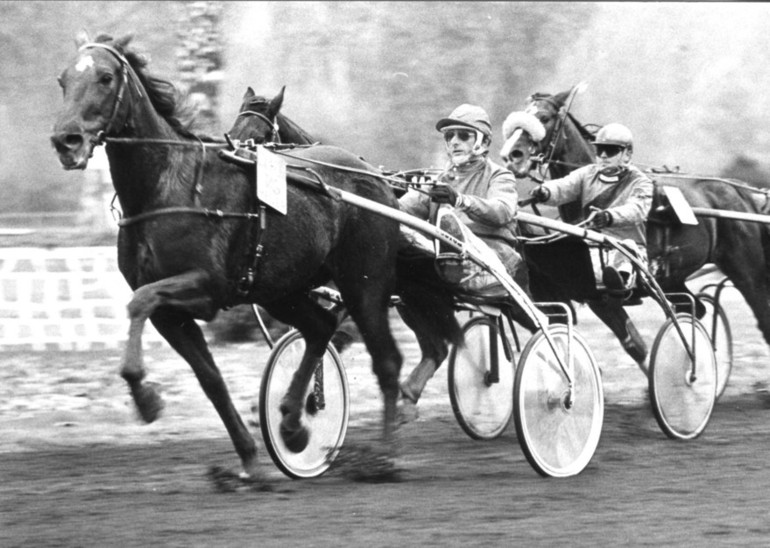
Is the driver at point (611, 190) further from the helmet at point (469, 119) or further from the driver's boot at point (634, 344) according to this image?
the helmet at point (469, 119)

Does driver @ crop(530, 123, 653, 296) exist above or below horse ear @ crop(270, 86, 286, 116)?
below

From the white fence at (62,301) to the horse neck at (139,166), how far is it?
560 cm

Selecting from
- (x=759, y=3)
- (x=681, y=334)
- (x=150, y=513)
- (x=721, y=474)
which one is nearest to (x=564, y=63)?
(x=759, y=3)

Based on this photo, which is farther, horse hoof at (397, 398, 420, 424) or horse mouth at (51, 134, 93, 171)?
horse hoof at (397, 398, 420, 424)

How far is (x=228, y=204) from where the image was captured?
21.5 ft

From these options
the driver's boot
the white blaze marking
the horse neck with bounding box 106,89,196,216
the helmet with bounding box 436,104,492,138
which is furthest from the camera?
the driver's boot

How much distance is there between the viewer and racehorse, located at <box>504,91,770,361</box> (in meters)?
9.12

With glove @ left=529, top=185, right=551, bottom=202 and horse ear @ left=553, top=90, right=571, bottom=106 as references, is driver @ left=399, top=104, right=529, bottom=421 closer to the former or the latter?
glove @ left=529, top=185, right=551, bottom=202

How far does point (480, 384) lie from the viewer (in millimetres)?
8328

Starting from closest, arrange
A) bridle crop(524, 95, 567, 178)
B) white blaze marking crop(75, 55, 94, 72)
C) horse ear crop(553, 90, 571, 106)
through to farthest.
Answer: white blaze marking crop(75, 55, 94, 72) < bridle crop(524, 95, 567, 178) < horse ear crop(553, 90, 571, 106)

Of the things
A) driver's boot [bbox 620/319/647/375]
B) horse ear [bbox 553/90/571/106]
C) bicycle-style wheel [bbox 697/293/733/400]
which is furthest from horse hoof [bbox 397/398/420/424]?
bicycle-style wheel [bbox 697/293/733/400]

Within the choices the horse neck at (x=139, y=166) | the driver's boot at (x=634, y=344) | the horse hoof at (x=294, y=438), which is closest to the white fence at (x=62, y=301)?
the driver's boot at (x=634, y=344)

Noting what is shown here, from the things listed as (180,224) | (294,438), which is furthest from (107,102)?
(294,438)

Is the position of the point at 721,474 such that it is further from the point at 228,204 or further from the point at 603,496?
the point at 228,204
